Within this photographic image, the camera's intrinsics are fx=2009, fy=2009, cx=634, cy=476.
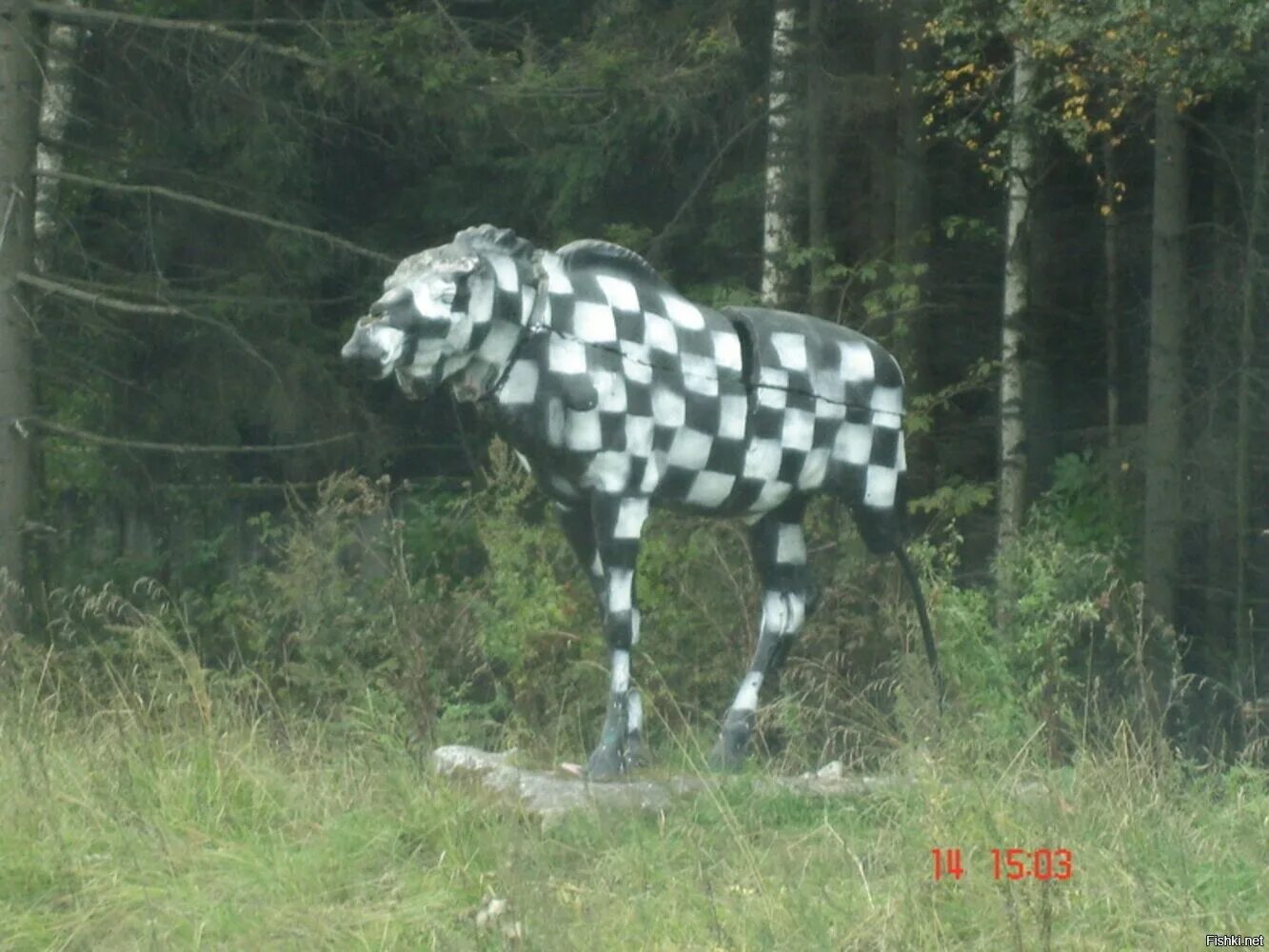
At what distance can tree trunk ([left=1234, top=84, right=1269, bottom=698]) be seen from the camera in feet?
50.3

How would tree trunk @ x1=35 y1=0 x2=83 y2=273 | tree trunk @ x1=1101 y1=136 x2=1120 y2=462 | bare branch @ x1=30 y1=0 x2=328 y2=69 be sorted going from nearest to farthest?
bare branch @ x1=30 y1=0 x2=328 y2=69
tree trunk @ x1=35 y1=0 x2=83 y2=273
tree trunk @ x1=1101 y1=136 x2=1120 y2=462

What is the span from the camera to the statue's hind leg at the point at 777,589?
787 centimetres

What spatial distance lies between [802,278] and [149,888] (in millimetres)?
10641

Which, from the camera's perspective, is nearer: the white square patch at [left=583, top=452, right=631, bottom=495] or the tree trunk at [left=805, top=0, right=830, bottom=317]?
the white square patch at [left=583, top=452, right=631, bottom=495]

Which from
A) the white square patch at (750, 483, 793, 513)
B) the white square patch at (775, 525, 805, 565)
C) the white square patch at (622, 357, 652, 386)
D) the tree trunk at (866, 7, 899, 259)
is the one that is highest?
the tree trunk at (866, 7, 899, 259)

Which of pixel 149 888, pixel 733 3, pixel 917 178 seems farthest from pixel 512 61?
pixel 149 888

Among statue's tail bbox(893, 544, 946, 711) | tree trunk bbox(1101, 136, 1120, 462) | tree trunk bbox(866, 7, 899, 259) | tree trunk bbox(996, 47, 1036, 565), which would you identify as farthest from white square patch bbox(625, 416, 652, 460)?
tree trunk bbox(1101, 136, 1120, 462)

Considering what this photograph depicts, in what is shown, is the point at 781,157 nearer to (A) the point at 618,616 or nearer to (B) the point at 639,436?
(B) the point at 639,436

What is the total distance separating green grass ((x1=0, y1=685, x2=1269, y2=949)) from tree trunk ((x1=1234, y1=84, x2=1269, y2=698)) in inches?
344

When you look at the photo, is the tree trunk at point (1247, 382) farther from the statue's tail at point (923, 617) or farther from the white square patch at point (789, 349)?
the white square patch at point (789, 349)

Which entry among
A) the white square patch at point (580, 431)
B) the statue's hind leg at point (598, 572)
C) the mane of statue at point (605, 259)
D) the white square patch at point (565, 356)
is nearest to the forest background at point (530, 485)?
the statue's hind leg at point (598, 572)

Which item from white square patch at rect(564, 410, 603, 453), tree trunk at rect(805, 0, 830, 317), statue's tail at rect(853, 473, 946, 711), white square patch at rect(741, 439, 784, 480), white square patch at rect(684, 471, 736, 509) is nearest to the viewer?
white square patch at rect(564, 410, 603, 453)

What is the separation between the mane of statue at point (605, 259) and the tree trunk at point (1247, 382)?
8662 mm

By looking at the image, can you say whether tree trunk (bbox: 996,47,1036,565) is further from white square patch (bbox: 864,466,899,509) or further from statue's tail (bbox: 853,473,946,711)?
white square patch (bbox: 864,466,899,509)
